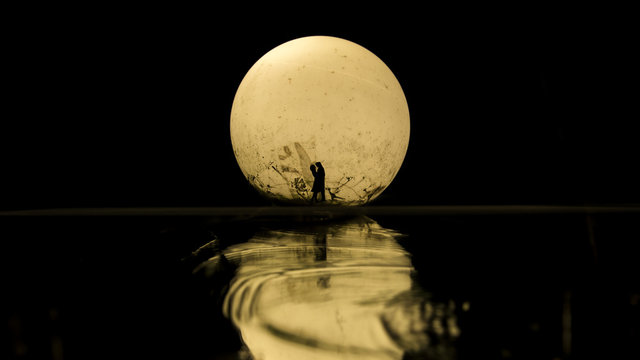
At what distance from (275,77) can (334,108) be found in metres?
0.51

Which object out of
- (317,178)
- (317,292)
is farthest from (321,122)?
(317,292)

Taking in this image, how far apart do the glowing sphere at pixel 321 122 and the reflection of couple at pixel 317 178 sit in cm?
2

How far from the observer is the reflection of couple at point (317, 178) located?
334cm

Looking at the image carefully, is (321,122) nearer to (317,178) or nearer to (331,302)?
(317,178)

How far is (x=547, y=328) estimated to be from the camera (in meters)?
1.38

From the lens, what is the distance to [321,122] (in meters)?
3.29

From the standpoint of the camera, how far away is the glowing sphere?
10.8 ft

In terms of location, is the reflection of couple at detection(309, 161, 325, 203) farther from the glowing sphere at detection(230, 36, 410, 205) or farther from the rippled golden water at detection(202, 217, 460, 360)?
the rippled golden water at detection(202, 217, 460, 360)

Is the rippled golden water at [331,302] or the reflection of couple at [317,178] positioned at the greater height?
the reflection of couple at [317,178]

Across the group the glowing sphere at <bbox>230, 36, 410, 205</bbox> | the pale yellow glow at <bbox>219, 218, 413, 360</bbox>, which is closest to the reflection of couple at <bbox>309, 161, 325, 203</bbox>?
the glowing sphere at <bbox>230, 36, 410, 205</bbox>

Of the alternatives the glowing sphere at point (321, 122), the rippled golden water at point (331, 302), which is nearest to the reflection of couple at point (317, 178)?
the glowing sphere at point (321, 122)

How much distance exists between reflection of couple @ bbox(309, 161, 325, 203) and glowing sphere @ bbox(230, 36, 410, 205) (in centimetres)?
2

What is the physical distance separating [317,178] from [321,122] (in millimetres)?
392

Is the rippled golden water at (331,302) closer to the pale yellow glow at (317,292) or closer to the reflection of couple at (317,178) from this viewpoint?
the pale yellow glow at (317,292)
